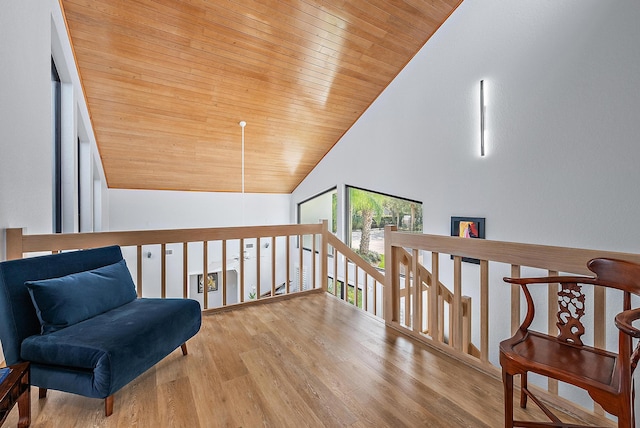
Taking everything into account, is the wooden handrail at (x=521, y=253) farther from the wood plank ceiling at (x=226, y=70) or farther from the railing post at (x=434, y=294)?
the wood plank ceiling at (x=226, y=70)

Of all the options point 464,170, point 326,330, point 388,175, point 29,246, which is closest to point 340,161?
point 388,175

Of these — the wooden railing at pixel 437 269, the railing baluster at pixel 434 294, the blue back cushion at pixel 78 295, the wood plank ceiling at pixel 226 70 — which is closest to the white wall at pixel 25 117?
the wooden railing at pixel 437 269

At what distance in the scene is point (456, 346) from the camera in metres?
2.08

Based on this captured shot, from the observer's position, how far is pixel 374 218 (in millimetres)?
5422

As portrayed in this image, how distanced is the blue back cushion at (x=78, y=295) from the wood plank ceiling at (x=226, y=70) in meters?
2.59

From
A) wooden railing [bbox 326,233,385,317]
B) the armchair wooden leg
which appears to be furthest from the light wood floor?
wooden railing [bbox 326,233,385,317]

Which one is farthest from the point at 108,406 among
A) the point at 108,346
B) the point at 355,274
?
the point at 355,274

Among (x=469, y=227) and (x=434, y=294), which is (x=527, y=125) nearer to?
(x=469, y=227)

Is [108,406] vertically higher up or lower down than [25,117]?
lower down

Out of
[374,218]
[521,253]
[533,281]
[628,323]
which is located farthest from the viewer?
[374,218]

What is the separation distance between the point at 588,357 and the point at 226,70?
4.22 m

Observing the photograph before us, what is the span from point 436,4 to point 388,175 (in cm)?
224

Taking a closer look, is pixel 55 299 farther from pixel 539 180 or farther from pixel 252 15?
pixel 539 180

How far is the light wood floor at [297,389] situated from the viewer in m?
1.52
